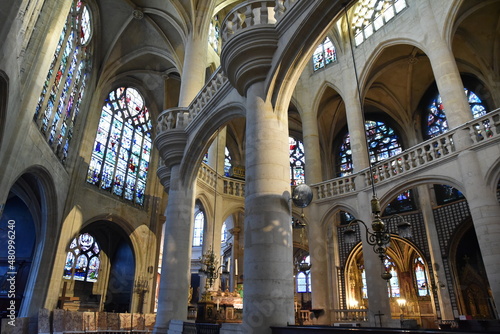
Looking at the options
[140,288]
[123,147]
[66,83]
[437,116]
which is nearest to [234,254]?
[140,288]

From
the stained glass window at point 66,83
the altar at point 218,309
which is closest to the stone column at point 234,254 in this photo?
the altar at point 218,309

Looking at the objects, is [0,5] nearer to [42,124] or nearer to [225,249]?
[42,124]

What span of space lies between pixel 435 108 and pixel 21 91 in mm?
16969

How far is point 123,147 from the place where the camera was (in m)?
18.7

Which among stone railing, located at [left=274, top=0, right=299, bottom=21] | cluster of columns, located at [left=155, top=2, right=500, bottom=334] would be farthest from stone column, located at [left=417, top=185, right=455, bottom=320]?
stone railing, located at [left=274, top=0, right=299, bottom=21]

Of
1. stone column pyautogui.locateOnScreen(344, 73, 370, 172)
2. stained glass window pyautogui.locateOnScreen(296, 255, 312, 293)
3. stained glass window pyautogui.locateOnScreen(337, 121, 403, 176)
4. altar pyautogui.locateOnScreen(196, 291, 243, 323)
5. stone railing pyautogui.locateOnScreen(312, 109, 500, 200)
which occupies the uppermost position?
stained glass window pyautogui.locateOnScreen(337, 121, 403, 176)

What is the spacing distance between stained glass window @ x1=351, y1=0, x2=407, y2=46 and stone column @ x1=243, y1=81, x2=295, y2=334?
1049 cm

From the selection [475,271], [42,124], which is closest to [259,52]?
[42,124]

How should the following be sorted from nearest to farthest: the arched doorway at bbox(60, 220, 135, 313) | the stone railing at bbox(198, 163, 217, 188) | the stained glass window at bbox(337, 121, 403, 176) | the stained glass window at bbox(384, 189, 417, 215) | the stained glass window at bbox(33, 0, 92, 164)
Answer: the stained glass window at bbox(33, 0, 92, 164) → the stone railing at bbox(198, 163, 217, 188) → the stained glass window at bbox(384, 189, 417, 215) → the arched doorway at bbox(60, 220, 135, 313) → the stained glass window at bbox(337, 121, 403, 176)

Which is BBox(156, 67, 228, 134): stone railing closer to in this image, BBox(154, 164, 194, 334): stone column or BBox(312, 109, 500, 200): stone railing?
BBox(154, 164, 194, 334): stone column

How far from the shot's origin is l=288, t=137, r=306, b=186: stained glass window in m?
19.8

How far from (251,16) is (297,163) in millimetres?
14367

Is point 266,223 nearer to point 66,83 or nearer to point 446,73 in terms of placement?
point 446,73

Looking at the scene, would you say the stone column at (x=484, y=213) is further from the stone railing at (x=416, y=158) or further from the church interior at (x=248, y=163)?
the stone railing at (x=416, y=158)
